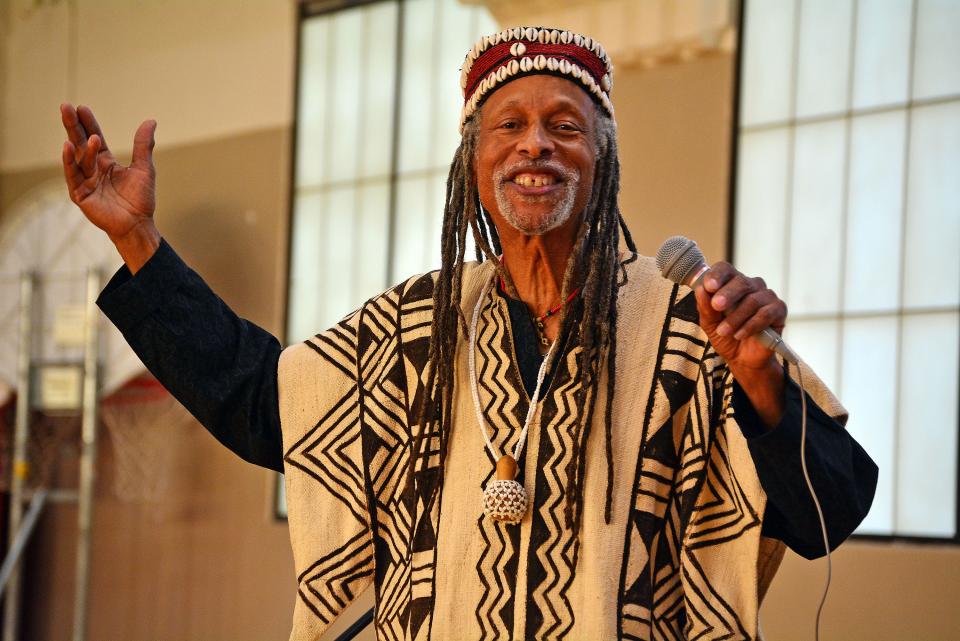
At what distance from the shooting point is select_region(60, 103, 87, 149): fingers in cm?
184

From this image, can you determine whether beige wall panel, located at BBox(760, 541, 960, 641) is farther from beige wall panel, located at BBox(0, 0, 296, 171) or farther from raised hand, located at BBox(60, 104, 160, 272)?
beige wall panel, located at BBox(0, 0, 296, 171)

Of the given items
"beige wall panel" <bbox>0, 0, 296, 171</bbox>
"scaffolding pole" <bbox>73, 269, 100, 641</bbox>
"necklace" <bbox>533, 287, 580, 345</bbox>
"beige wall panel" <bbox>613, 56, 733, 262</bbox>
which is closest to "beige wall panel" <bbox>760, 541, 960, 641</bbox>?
"beige wall panel" <bbox>613, 56, 733, 262</bbox>

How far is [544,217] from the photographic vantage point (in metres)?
1.81

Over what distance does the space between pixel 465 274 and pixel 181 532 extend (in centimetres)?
387

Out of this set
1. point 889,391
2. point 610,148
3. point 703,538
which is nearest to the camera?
point 703,538

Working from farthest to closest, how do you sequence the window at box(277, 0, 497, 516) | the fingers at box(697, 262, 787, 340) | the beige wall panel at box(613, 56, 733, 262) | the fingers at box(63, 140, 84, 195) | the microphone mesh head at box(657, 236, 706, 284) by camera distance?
the window at box(277, 0, 497, 516), the beige wall panel at box(613, 56, 733, 262), the fingers at box(63, 140, 84, 195), the microphone mesh head at box(657, 236, 706, 284), the fingers at box(697, 262, 787, 340)

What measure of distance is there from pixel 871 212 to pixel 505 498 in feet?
8.33

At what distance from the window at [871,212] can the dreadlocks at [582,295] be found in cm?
207

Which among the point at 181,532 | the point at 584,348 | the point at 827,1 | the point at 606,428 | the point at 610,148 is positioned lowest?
the point at 181,532

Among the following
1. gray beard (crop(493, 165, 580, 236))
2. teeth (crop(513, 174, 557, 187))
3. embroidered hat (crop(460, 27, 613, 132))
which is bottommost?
gray beard (crop(493, 165, 580, 236))

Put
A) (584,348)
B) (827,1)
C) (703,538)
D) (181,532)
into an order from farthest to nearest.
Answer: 1. (181,532)
2. (827,1)
3. (584,348)
4. (703,538)

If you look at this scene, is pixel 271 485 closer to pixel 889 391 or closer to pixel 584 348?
pixel 889 391

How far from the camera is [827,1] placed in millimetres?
3959

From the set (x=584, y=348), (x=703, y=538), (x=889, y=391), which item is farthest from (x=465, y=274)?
(x=889, y=391)
